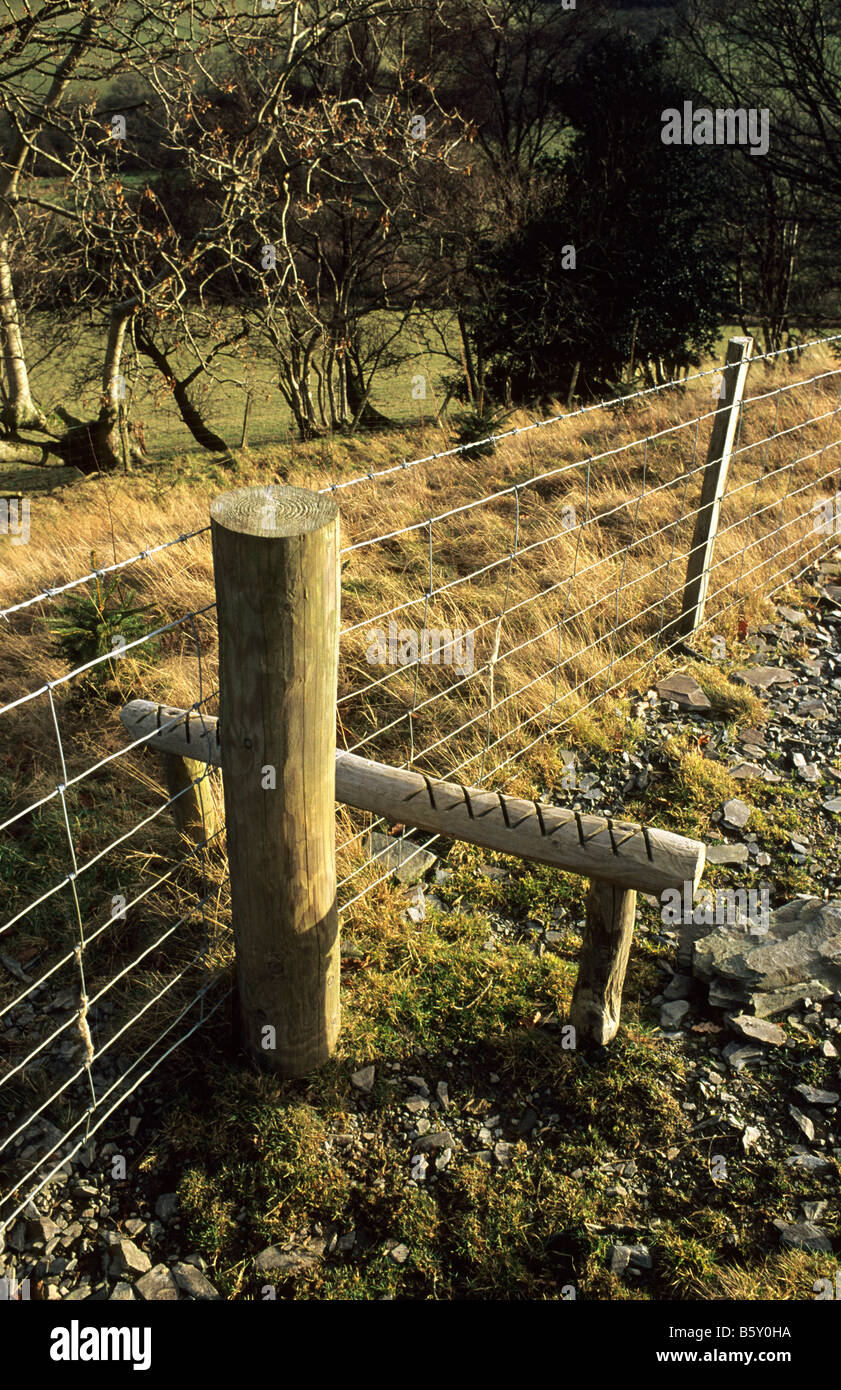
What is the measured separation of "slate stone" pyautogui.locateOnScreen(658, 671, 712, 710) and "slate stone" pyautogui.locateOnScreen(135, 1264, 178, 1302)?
3326mm

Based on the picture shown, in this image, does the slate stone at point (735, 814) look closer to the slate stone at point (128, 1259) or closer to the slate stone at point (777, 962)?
the slate stone at point (777, 962)

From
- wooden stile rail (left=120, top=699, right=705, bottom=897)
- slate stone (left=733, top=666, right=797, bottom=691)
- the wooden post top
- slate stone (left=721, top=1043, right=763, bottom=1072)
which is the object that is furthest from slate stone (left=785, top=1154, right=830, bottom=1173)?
slate stone (left=733, top=666, right=797, bottom=691)

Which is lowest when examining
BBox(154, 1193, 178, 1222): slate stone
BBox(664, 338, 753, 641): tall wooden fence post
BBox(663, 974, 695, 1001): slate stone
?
BBox(154, 1193, 178, 1222): slate stone

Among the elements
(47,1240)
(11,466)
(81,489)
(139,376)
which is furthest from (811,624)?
(11,466)

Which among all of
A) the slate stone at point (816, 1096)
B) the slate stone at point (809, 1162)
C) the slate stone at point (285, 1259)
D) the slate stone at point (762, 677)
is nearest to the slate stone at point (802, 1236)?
the slate stone at point (809, 1162)

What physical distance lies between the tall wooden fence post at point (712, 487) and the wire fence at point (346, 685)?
133 mm

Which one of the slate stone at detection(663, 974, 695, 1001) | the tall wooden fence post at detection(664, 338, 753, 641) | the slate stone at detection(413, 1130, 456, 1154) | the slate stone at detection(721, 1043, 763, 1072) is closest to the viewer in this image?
the slate stone at detection(413, 1130, 456, 1154)

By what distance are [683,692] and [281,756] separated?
302 centimetres

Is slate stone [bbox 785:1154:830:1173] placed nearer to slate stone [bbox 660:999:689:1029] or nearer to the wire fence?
slate stone [bbox 660:999:689:1029]

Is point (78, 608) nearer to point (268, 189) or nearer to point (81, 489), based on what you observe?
point (81, 489)

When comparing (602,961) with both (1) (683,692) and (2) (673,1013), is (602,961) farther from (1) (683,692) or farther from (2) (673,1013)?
(1) (683,692)

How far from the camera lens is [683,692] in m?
4.86

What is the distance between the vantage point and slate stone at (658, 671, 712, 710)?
4.78m

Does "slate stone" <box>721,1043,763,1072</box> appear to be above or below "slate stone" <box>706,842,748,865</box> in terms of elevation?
below
